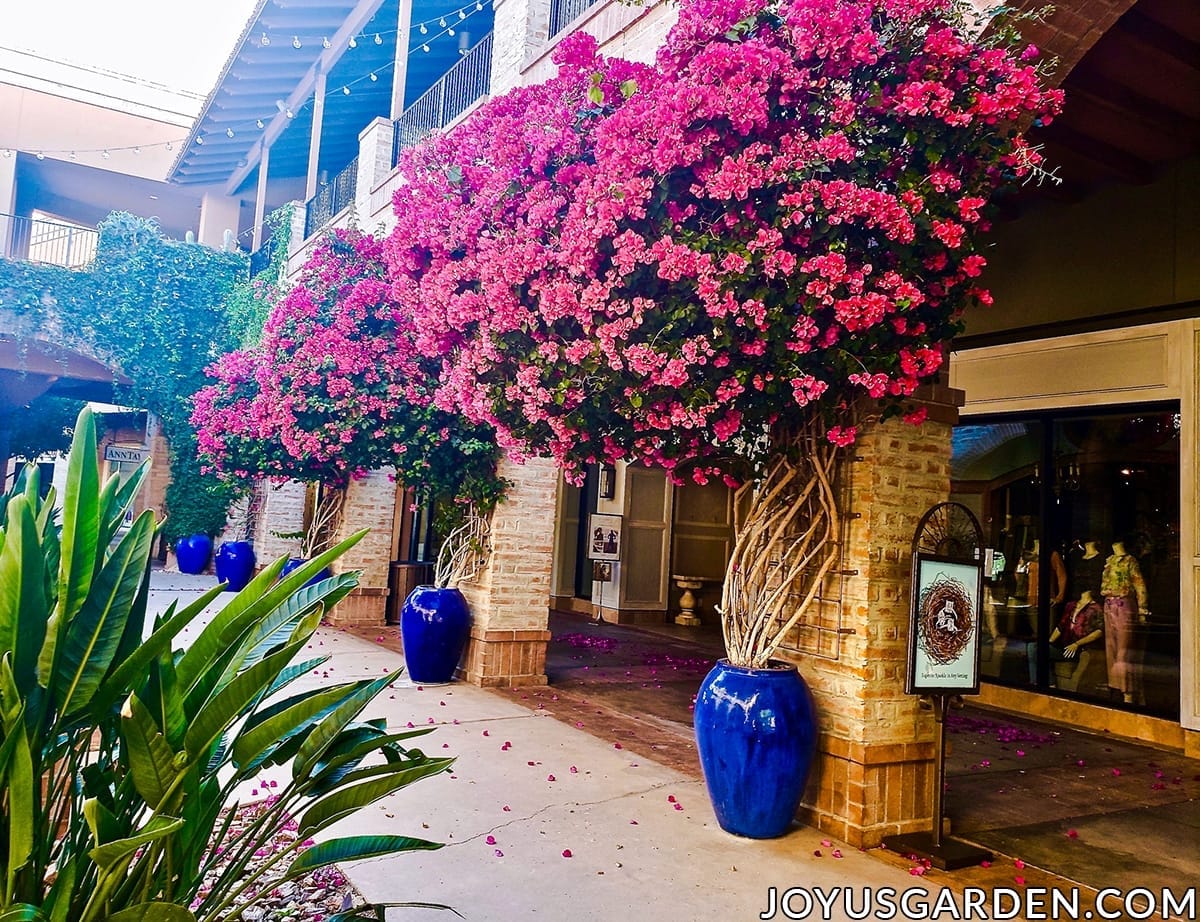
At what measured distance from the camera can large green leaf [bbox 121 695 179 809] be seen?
1.46 m

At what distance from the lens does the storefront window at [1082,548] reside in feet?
19.4

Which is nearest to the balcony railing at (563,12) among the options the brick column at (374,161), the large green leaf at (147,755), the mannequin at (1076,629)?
the brick column at (374,161)

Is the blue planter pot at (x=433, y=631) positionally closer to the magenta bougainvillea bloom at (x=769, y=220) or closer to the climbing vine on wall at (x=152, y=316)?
the magenta bougainvillea bloom at (x=769, y=220)

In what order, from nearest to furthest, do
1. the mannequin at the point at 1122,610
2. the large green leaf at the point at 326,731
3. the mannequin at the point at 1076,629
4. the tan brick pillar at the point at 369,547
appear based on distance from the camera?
the large green leaf at the point at 326,731
the mannequin at the point at 1122,610
the mannequin at the point at 1076,629
the tan brick pillar at the point at 369,547

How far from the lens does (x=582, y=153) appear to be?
369 cm

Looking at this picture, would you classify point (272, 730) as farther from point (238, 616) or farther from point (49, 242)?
point (49, 242)

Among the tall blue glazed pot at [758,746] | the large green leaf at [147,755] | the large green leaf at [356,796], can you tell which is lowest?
the tall blue glazed pot at [758,746]

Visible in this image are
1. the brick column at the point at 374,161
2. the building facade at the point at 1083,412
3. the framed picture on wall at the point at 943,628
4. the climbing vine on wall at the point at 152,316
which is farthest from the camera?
the climbing vine on wall at the point at 152,316

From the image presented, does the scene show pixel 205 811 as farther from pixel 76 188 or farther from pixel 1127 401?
pixel 76 188

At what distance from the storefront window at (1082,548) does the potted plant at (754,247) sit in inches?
134

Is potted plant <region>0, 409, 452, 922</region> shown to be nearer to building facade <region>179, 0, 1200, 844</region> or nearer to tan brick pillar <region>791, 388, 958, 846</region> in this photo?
tan brick pillar <region>791, 388, 958, 846</region>

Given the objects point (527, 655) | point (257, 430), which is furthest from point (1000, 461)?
point (257, 430)

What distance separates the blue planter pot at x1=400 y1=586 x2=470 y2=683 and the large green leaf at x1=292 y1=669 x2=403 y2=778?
4748mm

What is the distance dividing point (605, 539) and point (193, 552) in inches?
299
